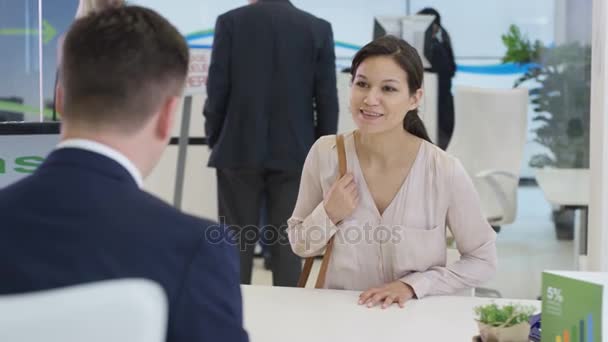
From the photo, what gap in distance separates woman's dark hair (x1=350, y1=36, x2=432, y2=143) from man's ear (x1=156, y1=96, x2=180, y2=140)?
1335 millimetres

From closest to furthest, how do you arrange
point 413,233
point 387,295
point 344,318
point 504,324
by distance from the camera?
point 504,324, point 344,318, point 387,295, point 413,233

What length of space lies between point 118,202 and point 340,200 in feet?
4.40

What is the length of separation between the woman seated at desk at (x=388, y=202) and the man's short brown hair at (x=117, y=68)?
3.98ft

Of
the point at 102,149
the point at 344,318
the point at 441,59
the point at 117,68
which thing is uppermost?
the point at 441,59

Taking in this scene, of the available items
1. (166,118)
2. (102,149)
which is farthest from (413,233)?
(102,149)

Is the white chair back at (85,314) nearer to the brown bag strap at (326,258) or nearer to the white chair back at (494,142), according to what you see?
the brown bag strap at (326,258)

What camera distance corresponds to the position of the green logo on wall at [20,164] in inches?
114

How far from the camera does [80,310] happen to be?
0.79 m

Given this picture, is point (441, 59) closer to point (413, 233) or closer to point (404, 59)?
point (404, 59)

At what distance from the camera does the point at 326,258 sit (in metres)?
2.34

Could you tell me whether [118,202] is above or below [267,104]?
below

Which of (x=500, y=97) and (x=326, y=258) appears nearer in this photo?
(x=326, y=258)

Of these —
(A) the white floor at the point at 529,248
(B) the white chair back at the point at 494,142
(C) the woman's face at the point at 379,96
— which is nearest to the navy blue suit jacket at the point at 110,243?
(C) the woman's face at the point at 379,96

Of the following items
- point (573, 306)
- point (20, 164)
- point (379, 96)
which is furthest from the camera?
point (20, 164)
